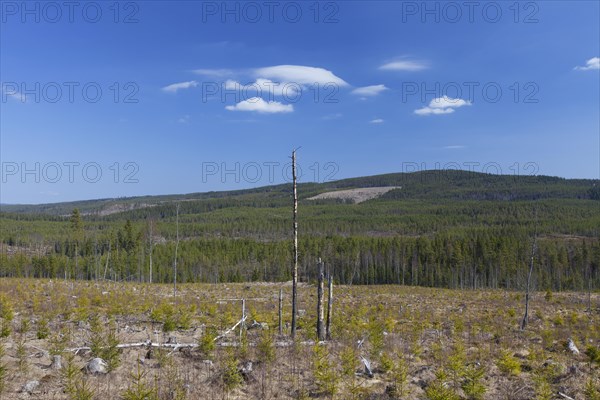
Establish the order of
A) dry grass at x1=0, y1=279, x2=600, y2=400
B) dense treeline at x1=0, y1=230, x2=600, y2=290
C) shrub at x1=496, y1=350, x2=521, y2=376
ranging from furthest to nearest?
dense treeline at x1=0, y1=230, x2=600, y2=290, shrub at x1=496, y1=350, x2=521, y2=376, dry grass at x1=0, y1=279, x2=600, y2=400

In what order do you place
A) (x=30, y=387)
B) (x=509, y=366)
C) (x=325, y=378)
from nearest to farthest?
(x=30, y=387) < (x=325, y=378) < (x=509, y=366)

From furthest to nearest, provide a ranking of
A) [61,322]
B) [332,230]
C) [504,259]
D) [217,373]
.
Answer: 1. [332,230]
2. [504,259]
3. [61,322]
4. [217,373]

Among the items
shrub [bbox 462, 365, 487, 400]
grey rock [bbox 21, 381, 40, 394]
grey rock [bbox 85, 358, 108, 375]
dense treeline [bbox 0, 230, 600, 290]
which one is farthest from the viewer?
dense treeline [bbox 0, 230, 600, 290]

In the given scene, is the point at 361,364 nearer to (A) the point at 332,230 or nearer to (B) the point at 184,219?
(A) the point at 332,230

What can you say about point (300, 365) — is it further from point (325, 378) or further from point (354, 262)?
point (354, 262)

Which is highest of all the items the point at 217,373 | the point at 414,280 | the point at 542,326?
the point at 217,373

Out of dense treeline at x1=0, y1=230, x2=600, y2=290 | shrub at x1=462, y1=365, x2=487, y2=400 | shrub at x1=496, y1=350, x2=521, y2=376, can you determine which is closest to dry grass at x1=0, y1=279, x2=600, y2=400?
shrub at x1=496, y1=350, x2=521, y2=376

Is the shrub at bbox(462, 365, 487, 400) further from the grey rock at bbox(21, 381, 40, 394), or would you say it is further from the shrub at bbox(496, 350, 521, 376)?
the grey rock at bbox(21, 381, 40, 394)

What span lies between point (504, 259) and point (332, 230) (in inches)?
2749

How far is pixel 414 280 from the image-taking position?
82.6m

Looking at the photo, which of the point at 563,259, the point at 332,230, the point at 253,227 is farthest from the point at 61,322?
the point at 253,227

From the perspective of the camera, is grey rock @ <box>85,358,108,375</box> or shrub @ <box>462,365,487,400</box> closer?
shrub @ <box>462,365,487,400</box>

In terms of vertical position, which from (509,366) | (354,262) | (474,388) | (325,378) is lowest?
(354,262)

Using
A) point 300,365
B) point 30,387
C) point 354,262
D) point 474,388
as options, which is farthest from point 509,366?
point 354,262
